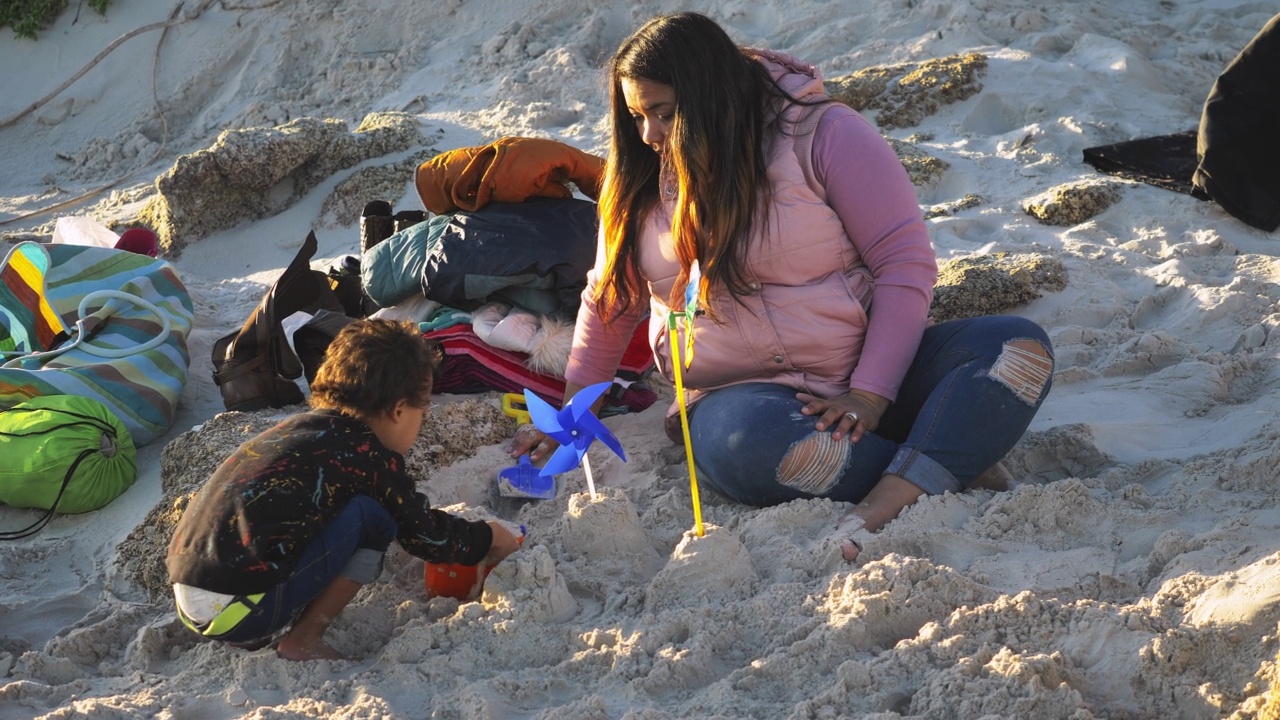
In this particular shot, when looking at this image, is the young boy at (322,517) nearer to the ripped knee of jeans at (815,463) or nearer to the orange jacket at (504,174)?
the ripped knee of jeans at (815,463)

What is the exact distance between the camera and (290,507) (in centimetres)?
243

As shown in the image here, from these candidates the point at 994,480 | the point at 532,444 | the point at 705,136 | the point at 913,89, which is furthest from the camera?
the point at 913,89

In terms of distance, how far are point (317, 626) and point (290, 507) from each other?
1.04ft

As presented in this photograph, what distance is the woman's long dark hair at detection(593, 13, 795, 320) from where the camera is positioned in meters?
2.82

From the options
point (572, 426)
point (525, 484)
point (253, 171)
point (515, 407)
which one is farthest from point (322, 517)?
point (253, 171)

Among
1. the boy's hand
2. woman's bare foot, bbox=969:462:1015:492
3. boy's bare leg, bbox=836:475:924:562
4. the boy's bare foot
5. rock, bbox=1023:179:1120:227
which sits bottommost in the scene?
rock, bbox=1023:179:1120:227

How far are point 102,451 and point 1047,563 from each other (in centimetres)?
270

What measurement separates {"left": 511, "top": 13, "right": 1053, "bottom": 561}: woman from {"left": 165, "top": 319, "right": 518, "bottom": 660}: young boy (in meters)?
0.71

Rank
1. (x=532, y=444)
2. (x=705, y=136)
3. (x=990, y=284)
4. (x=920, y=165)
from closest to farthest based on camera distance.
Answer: (x=705, y=136), (x=532, y=444), (x=990, y=284), (x=920, y=165)

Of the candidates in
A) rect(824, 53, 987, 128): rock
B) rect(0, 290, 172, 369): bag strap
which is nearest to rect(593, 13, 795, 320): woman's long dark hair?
rect(0, 290, 172, 369): bag strap

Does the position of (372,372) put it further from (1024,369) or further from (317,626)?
(1024,369)

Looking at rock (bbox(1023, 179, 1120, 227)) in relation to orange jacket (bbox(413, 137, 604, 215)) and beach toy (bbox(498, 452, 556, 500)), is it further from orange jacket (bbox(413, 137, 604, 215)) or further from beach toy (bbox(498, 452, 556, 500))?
beach toy (bbox(498, 452, 556, 500))

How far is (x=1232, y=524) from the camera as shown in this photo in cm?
249

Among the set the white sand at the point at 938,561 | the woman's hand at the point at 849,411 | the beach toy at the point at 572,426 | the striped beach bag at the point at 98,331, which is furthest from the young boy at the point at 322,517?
the striped beach bag at the point at 98,331
